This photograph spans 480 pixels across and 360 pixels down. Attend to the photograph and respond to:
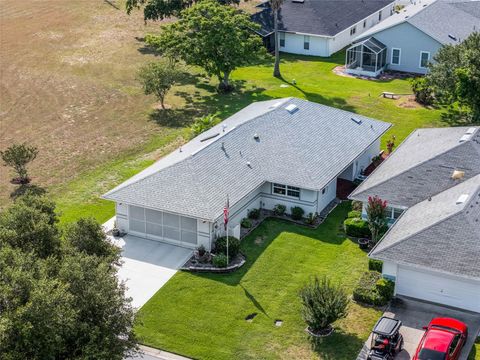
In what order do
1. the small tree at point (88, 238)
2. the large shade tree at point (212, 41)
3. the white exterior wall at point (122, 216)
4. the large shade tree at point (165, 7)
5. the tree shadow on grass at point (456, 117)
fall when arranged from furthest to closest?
the large shade tree at point (165, 7) < the large shade tree at point (212, 41) < the tree shadow on grass at point (456, 117) < the white exterior wall at point (122, 216) < the small tree at point (88, 238)

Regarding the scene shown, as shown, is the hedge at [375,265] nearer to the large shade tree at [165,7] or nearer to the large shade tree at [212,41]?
the large shade tree at [212,41]

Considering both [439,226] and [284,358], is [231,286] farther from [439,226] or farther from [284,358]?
[439,226]

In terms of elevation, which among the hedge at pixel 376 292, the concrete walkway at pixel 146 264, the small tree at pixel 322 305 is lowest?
the concrete walkway at pixel 146 264

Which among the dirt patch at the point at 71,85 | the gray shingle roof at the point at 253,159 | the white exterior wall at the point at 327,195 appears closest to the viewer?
the gray shingle roof at the point at 253,159

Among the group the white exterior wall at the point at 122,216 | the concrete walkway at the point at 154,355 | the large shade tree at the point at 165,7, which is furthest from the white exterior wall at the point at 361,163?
the large shade tree at the point at 165,7

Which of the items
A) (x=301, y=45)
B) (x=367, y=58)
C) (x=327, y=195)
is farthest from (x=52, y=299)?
(x=301, y=45)

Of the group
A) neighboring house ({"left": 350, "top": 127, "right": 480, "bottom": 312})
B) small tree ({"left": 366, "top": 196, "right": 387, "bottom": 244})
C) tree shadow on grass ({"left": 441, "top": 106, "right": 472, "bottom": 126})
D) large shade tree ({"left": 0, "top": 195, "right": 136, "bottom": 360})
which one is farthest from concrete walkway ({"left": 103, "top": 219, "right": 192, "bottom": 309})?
tree shadow on grass ({"left": 441, "top": 106, "right": 472, "bottom": 126})

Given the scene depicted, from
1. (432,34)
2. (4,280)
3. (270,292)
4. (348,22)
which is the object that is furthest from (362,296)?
(348,22)

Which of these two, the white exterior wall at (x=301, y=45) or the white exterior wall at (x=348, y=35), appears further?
the white exterior wall at (x=348, y=35)
